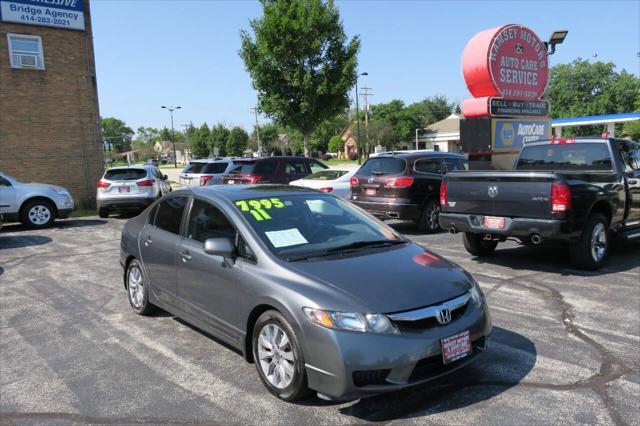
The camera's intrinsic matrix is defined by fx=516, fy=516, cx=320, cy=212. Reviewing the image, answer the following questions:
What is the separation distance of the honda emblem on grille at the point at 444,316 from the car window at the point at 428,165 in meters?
7.42

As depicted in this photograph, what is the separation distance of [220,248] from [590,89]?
87.6 m

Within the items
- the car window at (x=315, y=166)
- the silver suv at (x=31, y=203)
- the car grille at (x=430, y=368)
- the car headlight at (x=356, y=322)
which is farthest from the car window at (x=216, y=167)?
the car grille at (x=430, y=368)

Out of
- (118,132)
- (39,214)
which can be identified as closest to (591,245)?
(39,214)

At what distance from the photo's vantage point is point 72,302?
6410 mm

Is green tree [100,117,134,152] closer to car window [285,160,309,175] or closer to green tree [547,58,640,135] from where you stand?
green tree [547,58,640,135]

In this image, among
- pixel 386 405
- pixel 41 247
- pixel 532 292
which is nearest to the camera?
pixel 386 405

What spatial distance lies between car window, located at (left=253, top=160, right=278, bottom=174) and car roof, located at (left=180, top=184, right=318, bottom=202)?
938 centimetres

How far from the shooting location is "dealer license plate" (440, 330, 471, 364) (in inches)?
132

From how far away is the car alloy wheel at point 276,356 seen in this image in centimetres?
350

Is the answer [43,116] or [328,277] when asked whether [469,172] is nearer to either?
[328,277]

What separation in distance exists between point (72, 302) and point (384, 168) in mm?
6622

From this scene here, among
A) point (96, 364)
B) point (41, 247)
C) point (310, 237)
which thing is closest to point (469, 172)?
point (310, 237)

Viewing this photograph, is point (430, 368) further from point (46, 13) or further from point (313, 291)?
point (46, 13)

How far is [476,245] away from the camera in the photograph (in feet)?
27.0
